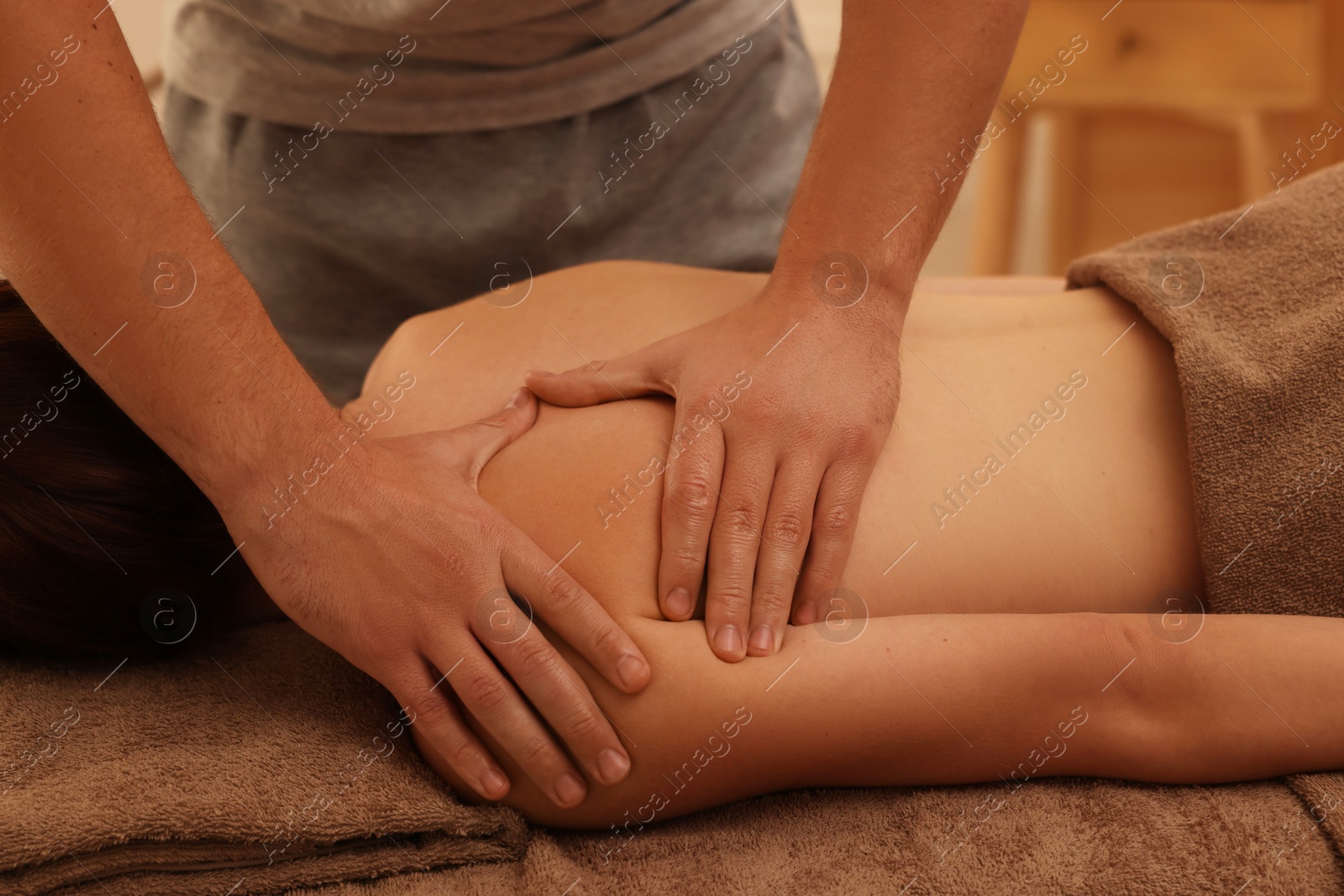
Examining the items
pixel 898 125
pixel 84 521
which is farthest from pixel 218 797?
pixel 898 125

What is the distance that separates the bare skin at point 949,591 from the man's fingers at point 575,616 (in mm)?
21

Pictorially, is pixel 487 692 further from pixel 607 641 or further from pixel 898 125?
pixel 898 125

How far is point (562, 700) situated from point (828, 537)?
9.5 inches

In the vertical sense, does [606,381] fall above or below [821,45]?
above

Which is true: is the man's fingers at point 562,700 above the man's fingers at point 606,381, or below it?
below

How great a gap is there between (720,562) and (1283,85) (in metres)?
1.95

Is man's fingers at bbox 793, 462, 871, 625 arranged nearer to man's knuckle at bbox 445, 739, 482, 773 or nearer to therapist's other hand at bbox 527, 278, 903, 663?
therapist's other hand at bbox 527, 278, 903, 663

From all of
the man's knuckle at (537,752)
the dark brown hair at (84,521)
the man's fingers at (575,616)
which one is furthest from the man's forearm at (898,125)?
the dark brown hair at (84,521)

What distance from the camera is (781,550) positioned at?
0.76 meters

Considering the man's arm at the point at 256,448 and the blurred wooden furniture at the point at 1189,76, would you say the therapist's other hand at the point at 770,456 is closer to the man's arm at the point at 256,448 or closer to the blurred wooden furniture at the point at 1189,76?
the man's arm at the point at 256,448

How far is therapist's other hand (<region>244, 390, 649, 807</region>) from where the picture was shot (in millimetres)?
718

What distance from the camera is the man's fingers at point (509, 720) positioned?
0.72 meters

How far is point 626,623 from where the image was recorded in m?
0.75

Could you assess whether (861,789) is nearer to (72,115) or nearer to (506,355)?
(506,355)
